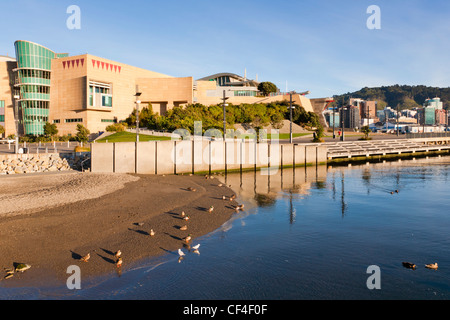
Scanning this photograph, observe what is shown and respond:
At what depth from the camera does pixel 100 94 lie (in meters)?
93.2

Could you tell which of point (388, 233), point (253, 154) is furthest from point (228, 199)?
point (253, 154)

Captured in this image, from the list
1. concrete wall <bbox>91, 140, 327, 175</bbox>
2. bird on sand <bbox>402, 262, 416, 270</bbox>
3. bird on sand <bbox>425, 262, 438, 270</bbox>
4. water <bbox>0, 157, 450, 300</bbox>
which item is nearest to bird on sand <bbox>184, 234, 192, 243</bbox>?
water <bbox>0, 157, 450, 300</bbox>

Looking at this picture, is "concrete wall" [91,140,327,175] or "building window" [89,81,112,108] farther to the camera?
"building window" [89,81,112,108]

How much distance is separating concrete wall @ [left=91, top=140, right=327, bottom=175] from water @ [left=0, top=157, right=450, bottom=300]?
14823mm

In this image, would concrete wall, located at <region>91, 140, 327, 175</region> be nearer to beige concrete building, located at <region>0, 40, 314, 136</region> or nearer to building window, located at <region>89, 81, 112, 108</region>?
beige concrete building, located at <region>0, 40, 314, 136</region>

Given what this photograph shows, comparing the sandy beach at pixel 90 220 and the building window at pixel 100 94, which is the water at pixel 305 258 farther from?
the building window at pixel 100 94

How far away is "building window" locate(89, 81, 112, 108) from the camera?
299ft

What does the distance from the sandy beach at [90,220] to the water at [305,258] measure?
1.06 m

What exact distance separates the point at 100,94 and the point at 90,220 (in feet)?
271

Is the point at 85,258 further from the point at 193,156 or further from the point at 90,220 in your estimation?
the point at 193,156

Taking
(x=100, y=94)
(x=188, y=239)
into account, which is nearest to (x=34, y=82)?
(x=100, y=94)
